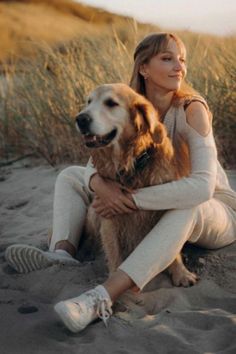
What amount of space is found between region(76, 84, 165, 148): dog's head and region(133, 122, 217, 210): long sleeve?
0.25 m

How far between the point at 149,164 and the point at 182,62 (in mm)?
682

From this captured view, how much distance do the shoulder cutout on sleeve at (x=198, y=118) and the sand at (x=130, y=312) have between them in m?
0.81

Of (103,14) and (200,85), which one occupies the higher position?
(200,85)

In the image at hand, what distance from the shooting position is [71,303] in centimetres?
315

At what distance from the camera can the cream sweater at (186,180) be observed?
345 cm

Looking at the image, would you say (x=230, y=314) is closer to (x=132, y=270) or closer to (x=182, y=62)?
(x=132, y=270)

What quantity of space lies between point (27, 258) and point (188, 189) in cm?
106

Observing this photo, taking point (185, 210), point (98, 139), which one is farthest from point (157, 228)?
point (98, 139)

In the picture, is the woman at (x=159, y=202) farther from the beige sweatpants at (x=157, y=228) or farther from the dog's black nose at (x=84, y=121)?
the dog's black nose at (x=84, y=121)

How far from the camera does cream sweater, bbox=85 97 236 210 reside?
345 cm

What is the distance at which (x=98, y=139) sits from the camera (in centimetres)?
340

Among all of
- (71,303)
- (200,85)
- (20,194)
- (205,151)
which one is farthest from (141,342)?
(200,85)

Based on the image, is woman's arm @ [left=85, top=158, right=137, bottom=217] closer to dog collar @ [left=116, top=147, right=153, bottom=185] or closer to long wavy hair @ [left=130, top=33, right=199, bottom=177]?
dog collar @ [left=116, top=147, right=153, bottom=185]

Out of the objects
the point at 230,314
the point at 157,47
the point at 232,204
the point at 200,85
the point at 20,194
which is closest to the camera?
the point at 230,314
